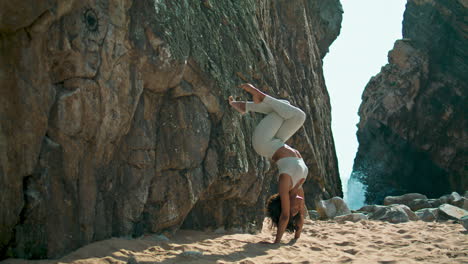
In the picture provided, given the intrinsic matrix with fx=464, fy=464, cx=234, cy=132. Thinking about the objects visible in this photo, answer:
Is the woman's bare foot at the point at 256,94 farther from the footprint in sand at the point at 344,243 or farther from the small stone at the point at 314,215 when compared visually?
the small stone at the point at 314,215

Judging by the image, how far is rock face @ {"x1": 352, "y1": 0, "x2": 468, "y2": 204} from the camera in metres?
22.6

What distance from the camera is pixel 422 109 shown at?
23578mm

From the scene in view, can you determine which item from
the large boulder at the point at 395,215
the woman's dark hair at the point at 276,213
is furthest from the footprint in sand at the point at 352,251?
the large boulder at the point at 395,215

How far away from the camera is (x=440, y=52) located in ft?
77.5

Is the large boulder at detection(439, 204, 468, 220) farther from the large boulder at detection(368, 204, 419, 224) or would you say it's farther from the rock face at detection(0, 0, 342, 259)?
the rock face at detection(0, 0, 342, 259)

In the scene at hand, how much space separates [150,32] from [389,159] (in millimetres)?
22448

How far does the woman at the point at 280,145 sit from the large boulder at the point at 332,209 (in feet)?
15.6

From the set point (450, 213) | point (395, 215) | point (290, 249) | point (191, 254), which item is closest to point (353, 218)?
point (395, 215)

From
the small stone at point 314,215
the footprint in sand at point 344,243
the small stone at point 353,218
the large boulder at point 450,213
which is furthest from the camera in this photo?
the small stone at point 314,215

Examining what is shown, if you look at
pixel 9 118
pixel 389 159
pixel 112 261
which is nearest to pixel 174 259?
pixel 112 261

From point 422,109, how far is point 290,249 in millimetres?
20651

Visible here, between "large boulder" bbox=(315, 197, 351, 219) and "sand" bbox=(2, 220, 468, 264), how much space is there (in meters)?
3.98

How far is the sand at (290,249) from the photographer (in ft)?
14.1

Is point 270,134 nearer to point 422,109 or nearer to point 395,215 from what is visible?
point 395,215
